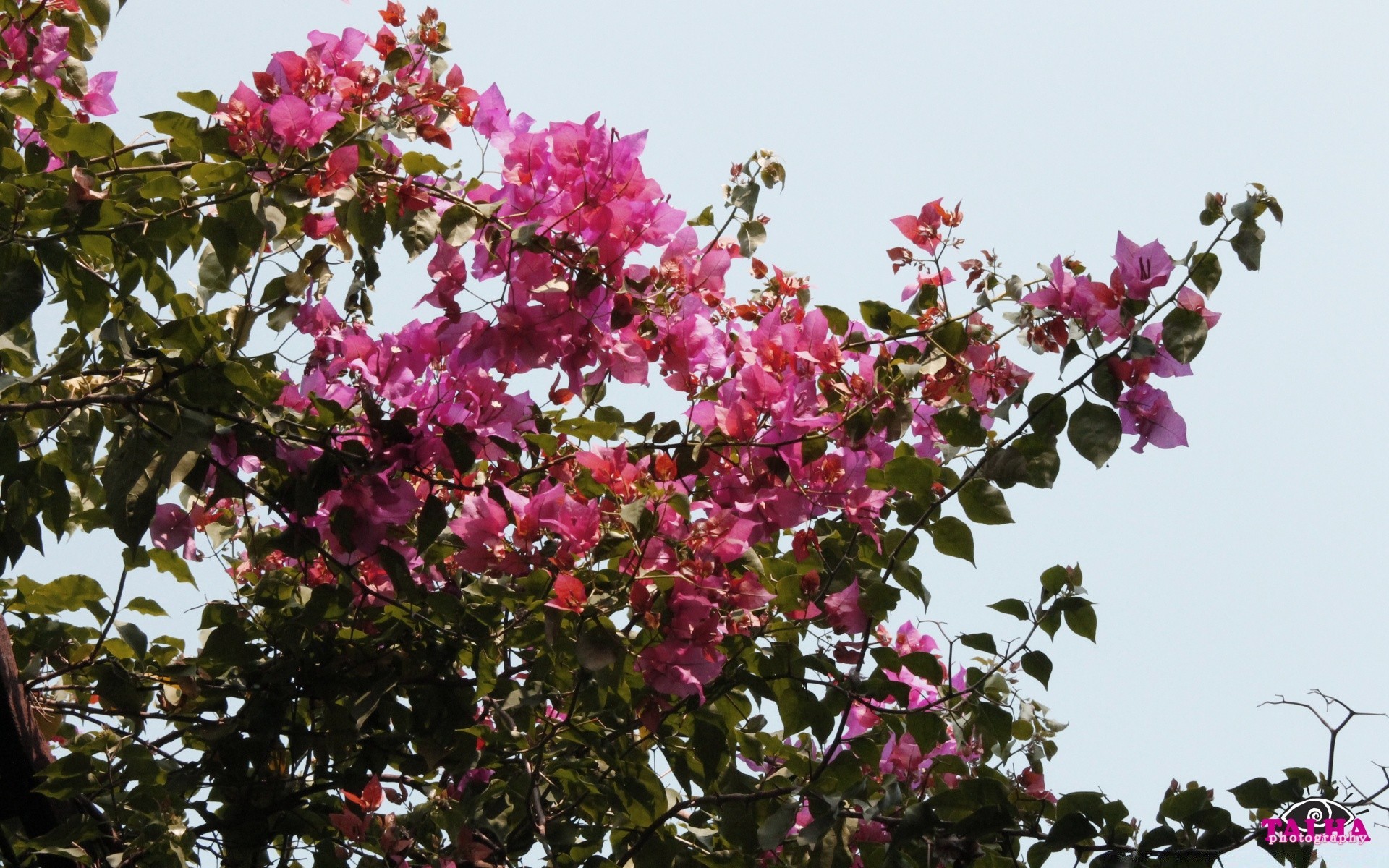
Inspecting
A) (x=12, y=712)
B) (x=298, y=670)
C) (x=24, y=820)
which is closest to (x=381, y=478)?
(x=298, y=670)

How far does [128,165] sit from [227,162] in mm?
260

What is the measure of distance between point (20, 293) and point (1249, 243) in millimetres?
1538

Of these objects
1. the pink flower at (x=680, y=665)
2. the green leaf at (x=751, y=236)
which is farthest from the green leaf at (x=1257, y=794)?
the green leaf at (x=751, y=236)

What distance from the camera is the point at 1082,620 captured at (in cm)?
160

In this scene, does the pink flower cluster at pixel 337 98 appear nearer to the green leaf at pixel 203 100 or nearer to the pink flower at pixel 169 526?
the green leaf at pixel 203 100

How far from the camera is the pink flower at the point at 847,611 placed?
152 cm

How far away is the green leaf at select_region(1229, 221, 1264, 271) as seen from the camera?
1.38 m

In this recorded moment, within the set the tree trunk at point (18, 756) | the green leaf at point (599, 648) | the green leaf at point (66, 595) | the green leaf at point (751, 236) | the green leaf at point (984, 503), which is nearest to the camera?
the green leaf at point (599, 648)

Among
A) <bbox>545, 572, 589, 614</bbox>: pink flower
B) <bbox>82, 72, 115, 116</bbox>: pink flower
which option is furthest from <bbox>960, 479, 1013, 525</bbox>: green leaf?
<bbox>82, 72, 115, 116</bbox>: pink flower

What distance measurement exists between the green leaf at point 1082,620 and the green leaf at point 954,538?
0.71 ft

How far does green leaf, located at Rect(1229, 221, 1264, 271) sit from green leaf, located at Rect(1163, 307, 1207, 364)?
9cm

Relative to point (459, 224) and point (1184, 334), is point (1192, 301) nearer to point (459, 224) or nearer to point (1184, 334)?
point (1184, 334)

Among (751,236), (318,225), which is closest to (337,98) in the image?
(318,225)

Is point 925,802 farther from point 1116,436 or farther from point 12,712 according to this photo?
point 12,712
